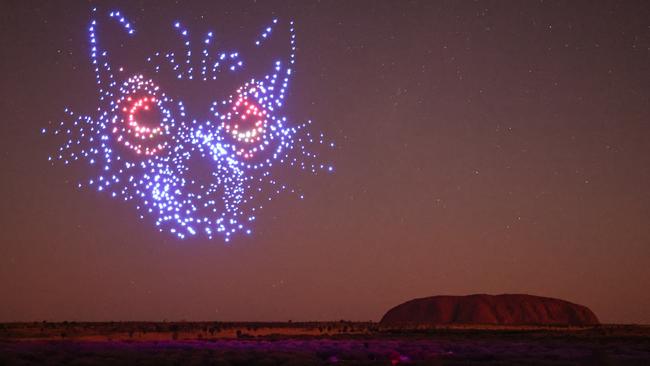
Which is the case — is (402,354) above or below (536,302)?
below

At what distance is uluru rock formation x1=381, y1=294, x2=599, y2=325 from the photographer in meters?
155

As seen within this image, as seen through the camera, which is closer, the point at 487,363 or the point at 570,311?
the point at 487,363

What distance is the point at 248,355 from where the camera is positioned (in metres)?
36.1

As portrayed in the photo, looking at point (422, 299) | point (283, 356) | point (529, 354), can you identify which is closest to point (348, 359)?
point (283, 356)

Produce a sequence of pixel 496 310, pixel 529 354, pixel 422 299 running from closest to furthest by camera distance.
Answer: pixel 529 354, pixel 496 310, pixel 422 299

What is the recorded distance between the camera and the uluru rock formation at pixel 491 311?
15488cm

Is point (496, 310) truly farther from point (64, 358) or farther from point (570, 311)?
point (64, 358)

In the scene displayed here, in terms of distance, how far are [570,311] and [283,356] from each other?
14720cm

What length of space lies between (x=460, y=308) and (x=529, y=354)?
12396 centimetres

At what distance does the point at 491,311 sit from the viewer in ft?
515

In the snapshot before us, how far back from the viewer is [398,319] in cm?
16638

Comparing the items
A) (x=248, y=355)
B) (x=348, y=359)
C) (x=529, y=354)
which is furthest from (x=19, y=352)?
(x=529, y=354)

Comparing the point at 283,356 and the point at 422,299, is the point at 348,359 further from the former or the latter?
the point at 422,299

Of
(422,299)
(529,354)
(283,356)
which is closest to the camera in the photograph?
(283,356)
